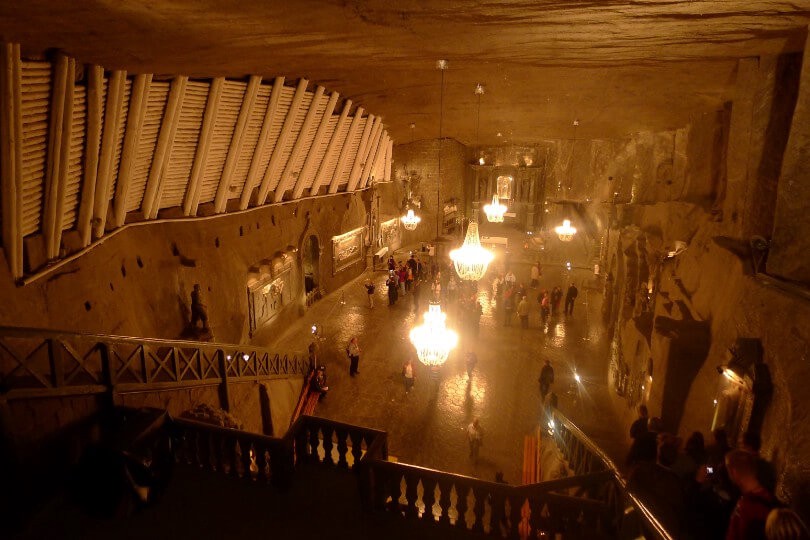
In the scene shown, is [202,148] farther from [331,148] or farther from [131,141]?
[331,148]

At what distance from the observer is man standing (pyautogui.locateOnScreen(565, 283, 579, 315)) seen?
13.3 meters

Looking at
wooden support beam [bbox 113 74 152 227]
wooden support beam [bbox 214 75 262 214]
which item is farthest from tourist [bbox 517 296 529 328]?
wooden support beam [bbox 113 74 152 227]

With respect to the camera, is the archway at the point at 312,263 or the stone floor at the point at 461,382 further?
the archway at the point at 312,263

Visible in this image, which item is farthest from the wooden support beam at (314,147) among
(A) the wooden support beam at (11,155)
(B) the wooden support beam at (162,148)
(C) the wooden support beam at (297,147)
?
(A) the wooden support beam at (11,155)

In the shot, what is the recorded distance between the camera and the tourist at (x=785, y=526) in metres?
2.54

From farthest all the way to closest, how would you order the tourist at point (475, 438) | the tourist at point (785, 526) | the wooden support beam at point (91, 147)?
the tourist at point (475, 438) < the wooden support beam at point (91, 147) < the tourist at point (785, 526)

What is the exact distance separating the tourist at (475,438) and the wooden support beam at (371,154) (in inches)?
348

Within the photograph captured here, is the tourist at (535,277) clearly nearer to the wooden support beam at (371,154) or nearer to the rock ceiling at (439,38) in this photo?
the wooden support beam at (371,154)

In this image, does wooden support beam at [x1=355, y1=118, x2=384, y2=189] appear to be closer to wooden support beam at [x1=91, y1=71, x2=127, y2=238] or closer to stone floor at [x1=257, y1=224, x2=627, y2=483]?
stone floor at [x1=257, y1=224, x2=627, y2=483]

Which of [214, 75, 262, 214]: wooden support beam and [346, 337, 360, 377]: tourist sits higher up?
[214, 75, 262, 214]: wooden support beam

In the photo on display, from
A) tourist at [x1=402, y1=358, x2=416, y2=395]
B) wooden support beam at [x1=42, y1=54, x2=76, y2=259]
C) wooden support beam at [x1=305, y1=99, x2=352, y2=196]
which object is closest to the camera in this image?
wooden support beam at [x1=42, y1=54, x2=76, y2=259]

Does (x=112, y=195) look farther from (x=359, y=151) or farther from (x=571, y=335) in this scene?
(x=571, y=335)

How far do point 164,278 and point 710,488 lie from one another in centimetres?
763

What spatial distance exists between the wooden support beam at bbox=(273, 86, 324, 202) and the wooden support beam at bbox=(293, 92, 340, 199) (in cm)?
26
